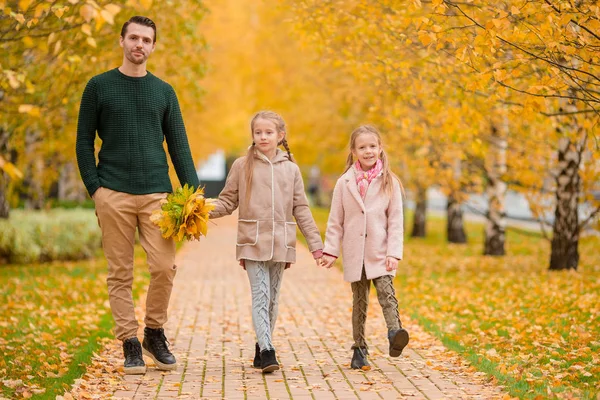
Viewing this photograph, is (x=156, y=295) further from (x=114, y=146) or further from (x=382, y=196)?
(x=382, y=196)

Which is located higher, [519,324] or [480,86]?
Answer: [480,86]

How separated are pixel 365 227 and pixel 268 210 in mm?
720

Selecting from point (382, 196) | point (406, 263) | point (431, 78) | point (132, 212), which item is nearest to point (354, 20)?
point (431, 78)

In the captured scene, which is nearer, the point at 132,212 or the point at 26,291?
the point at 132,212

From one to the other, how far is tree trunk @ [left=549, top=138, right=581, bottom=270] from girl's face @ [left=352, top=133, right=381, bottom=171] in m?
8.12

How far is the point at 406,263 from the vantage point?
17.4m

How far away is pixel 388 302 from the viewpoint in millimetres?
6379

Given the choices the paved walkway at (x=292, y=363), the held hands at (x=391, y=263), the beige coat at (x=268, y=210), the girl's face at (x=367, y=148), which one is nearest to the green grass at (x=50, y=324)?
the paved walkway at (x=292, y=363)

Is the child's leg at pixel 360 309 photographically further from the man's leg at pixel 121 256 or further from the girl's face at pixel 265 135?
the man's leg at pixel 121 256

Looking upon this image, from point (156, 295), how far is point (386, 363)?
1.88 m

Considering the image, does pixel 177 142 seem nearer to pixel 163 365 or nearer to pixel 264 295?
pixel 264 295

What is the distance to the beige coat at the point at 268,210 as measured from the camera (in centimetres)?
639

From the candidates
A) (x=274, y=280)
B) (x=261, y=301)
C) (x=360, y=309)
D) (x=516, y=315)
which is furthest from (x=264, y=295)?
(x=516, y=315)

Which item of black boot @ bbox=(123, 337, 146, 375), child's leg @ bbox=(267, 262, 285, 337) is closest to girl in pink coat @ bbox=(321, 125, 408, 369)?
child's leg @ bbox=(267, 262, 285, 337)
